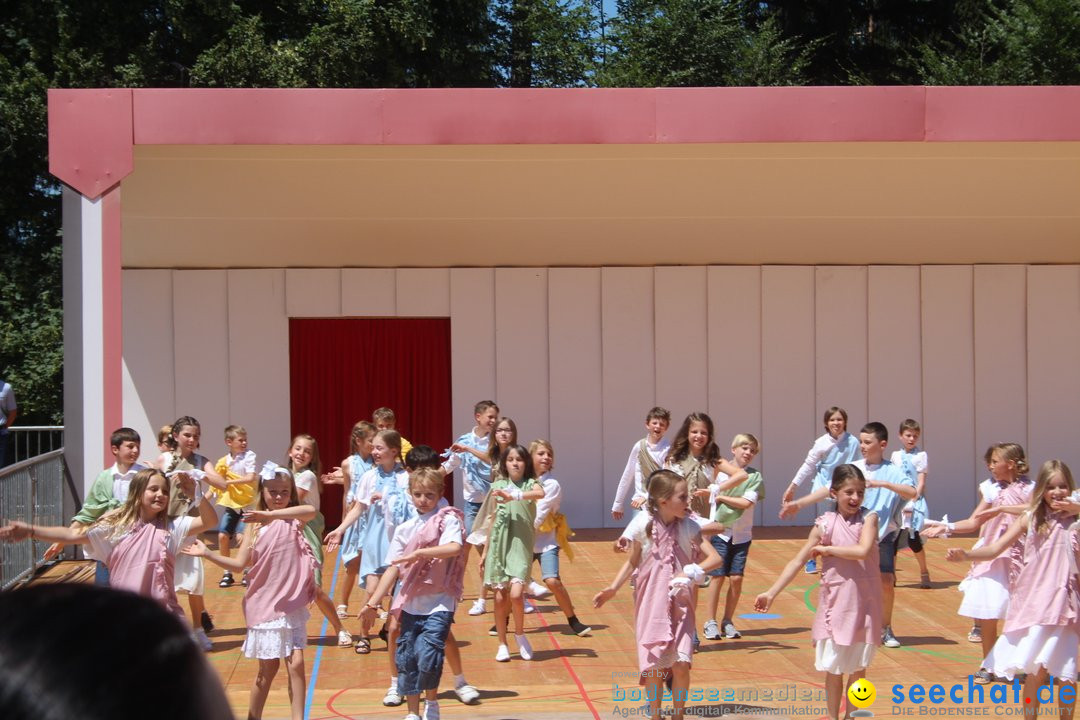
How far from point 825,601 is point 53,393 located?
19.4m

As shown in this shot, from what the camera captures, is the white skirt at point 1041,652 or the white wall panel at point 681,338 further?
the white wall panel at point 681,338

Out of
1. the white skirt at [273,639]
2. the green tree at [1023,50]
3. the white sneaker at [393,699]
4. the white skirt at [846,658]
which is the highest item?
the green tree at [1023,50]

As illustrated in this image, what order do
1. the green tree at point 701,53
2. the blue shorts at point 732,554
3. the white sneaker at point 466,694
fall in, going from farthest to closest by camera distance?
the green tree at point 701,53, the blue shorts at point 732,554, the white sneaker at point 466,694

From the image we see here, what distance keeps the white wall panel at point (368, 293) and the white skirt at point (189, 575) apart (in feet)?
22.4

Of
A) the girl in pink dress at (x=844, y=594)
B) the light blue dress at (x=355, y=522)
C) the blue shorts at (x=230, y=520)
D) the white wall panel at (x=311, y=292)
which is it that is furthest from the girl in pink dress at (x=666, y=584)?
the white wall panel at (x=311, y=292)

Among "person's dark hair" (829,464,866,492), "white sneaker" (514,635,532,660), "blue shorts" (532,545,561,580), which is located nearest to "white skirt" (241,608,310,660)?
"white sneaker" (514,635,532,660)

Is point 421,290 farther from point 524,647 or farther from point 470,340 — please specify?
point 524,647

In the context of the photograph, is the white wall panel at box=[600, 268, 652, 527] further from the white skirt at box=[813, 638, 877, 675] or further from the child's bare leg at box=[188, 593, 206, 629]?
the white skirt at box=[813, 638, 877, 675]

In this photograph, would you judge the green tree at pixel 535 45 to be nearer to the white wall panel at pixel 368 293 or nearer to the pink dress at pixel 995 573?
the white wall panel at pixel 368 293

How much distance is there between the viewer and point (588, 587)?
11203 millimetres

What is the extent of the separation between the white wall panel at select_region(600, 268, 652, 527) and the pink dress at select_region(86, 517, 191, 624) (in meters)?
9.29

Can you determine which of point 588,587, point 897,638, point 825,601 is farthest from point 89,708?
point 588,587

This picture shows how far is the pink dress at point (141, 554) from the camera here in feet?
20.1

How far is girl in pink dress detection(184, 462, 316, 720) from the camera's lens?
6.06m
